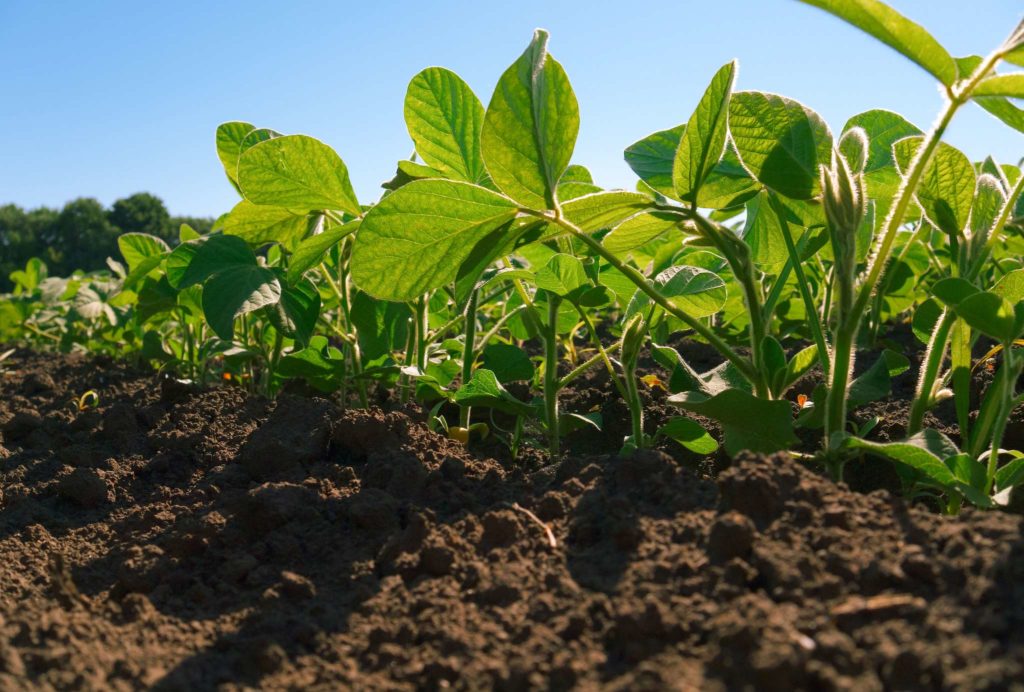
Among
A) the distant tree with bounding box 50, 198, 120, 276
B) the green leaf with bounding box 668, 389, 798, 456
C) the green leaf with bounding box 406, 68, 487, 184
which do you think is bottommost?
the green leaf with bounding box 668, 389, 798, 456

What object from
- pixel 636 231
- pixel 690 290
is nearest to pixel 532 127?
pixel 636 231

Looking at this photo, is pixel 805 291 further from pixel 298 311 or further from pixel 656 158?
pixel 298 311

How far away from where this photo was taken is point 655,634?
0.85m

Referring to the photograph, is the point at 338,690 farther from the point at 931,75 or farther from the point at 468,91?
the point at 468,91

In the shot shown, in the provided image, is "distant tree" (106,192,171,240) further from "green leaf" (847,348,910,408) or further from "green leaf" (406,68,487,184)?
"green leaf" (847,348,910,408)

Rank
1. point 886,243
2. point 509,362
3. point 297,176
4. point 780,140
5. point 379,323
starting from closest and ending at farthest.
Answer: point 886,243
point 780,140
point 297,176
point 509,362
point 379,323

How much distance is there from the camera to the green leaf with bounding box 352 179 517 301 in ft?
4.14

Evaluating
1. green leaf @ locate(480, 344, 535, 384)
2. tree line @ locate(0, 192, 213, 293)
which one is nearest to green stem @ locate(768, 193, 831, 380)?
green leaf @ locate(480, 344, 535, 384)

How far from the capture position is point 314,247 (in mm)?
1706

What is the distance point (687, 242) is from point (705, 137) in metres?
0.24

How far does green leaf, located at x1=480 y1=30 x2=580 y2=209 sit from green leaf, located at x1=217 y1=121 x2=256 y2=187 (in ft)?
3.38

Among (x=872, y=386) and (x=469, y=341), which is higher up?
(x=469, y=341)

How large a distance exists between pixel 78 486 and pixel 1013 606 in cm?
158

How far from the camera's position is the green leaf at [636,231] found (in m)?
1.36
